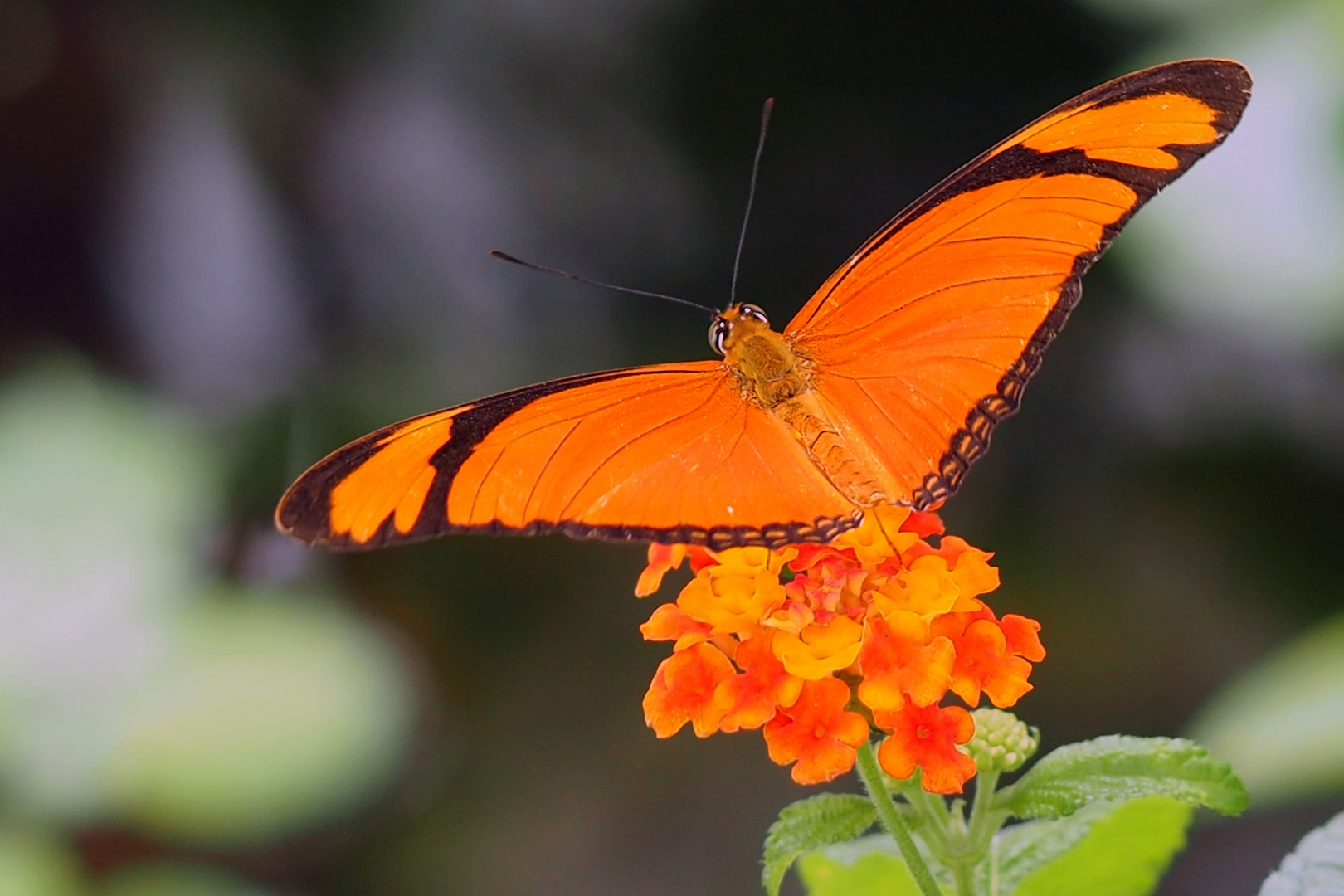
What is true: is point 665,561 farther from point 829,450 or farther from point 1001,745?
point 1001,745

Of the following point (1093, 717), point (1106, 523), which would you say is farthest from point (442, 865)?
point (1106, 523)

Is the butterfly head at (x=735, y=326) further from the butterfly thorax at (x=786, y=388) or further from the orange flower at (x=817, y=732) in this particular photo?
the orange flower at (x=817, y=732)

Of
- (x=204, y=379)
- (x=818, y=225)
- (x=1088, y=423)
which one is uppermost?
(x=204, y=379)

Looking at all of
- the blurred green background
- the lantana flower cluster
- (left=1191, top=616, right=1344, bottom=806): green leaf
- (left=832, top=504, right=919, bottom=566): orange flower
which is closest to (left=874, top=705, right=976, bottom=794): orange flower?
the lantana flower cluster

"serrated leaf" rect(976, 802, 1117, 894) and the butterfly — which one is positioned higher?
the butterfly

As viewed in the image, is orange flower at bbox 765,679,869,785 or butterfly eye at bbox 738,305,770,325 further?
butterfly eye at bbox 738,305,770,325

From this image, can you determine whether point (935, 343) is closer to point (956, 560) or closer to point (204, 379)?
point (956, 560)

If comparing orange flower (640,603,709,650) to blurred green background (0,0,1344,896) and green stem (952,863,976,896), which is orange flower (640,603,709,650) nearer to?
green stem (952,863,976,896)

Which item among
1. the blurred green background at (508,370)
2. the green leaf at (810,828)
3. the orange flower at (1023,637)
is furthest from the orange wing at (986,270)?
the blurred green background at (508,370)
